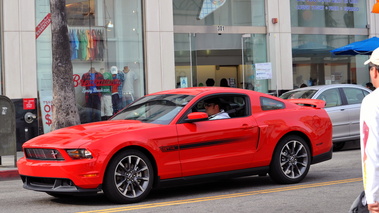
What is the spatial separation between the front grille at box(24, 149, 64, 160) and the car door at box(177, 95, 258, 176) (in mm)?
1575

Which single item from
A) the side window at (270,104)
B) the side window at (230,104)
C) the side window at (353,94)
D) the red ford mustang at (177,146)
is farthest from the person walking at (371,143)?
the side window at (353,94)

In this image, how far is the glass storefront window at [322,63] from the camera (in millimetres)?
22719

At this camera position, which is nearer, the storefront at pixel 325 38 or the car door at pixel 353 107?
the car door at pixel 353 107

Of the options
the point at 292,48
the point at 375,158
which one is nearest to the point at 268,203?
the point at 375,158

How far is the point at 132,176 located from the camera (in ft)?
26.2

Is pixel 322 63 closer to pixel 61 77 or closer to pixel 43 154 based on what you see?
pixel 61 77

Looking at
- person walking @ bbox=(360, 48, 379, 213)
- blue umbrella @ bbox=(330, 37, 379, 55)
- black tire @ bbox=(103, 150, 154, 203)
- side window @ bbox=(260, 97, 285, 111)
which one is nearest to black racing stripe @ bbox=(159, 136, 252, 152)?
black tire @ bbox=(103, 150, 154, 203)

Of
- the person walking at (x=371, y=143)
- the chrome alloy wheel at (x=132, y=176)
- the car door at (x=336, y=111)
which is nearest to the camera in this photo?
the person walking at (x=371, y=143)

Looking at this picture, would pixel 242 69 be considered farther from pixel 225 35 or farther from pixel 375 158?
pixel 375 158

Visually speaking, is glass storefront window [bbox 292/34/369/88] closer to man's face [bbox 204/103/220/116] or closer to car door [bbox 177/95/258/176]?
man's face [bbox 204/103/220/116]

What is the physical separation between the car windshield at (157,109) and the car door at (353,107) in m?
6.94

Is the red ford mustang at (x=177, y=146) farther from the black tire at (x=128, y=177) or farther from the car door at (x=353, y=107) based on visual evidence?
the car door at (x=353, y=107)

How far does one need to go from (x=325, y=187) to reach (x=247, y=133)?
1354mm

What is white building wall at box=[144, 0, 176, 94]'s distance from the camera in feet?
64.3
